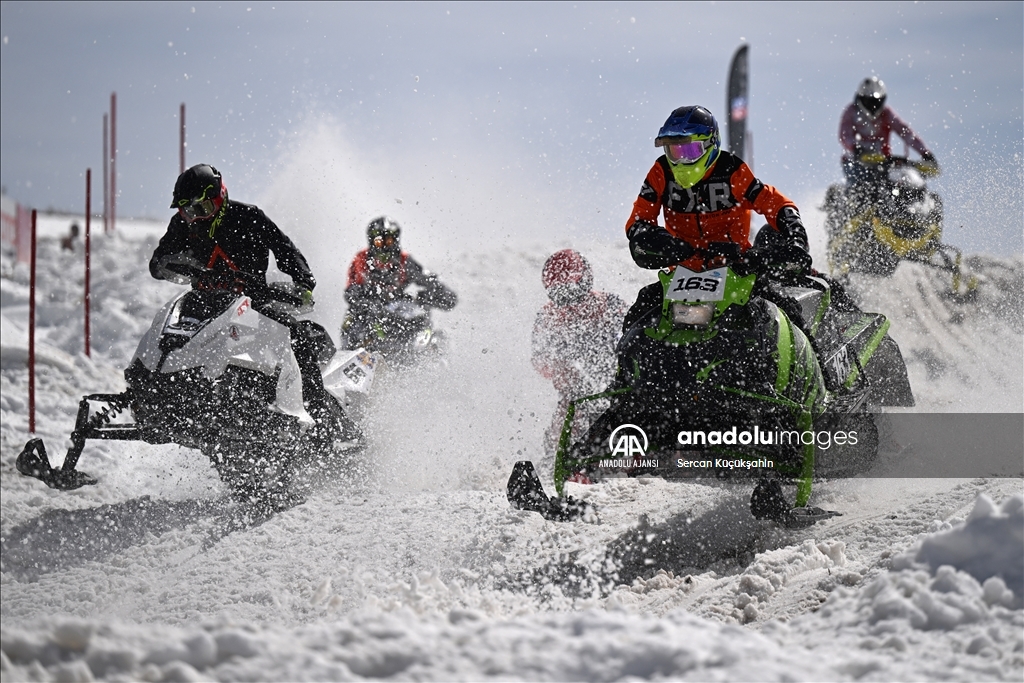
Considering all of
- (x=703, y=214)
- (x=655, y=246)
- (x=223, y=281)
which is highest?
(x=703, y=214)

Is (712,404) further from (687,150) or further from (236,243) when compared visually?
(236,243)

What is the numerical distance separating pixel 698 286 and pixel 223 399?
8.57 feet

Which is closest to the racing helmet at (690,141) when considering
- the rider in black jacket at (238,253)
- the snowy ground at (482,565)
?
the snowy ground at (482,565)

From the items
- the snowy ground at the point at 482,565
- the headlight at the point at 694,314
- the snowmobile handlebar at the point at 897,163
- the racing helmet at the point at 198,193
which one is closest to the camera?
the snowy ground at the point at 482,565

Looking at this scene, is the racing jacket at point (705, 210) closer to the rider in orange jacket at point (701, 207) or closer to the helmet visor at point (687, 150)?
the rider in orange jacket at point (701, 207)

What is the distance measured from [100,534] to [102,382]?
15.5 feet

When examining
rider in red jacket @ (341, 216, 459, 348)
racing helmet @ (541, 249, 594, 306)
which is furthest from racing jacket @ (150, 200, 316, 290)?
rider in red jacket @ (341, 216, 459, 348)

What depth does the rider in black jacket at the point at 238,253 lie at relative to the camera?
5.76 meters

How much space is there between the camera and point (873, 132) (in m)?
11.1

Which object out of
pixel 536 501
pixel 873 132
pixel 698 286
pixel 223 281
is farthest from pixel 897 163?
pixel 536 501

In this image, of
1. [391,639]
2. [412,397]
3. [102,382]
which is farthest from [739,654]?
[102,382]

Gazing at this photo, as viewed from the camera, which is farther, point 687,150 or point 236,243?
point 236,243

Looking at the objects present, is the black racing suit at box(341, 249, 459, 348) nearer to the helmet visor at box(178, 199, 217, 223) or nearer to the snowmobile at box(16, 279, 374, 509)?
the snowmobile at box(16, 279, 374, 509)

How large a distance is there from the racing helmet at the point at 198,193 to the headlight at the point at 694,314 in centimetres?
281
